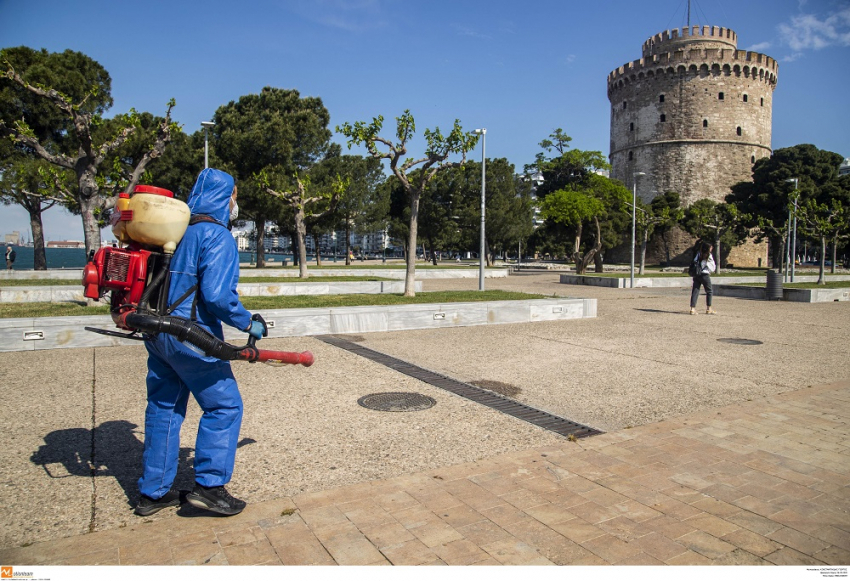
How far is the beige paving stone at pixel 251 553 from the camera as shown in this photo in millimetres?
2994

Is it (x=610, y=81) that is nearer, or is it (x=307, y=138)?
(x=307, y=138)

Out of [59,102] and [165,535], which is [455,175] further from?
[165,535]

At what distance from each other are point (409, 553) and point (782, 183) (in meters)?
54.9

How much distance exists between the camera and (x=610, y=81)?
6638 centimetres

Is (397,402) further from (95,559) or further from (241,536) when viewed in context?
(95,559)

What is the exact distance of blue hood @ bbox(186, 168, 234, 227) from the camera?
12.0 ft

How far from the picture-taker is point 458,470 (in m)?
4.30

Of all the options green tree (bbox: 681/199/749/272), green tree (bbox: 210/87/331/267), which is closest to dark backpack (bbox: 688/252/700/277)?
green tree (bbox: 210/87/331/267)

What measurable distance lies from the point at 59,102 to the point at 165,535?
14.0 meters

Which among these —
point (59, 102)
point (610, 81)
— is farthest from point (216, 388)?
point (610, 81)

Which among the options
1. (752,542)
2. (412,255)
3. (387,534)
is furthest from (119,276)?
(412,255)

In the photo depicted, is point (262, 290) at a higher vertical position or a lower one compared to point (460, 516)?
higher

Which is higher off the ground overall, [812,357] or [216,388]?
[216,388]

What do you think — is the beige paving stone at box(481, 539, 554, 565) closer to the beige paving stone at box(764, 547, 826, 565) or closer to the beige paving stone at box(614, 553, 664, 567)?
the beige paving stone at box(614, 553, 664, 567)
